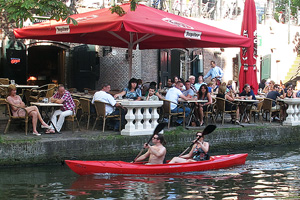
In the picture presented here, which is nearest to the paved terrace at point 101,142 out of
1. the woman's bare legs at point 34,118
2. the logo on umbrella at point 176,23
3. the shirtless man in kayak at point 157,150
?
the woman's bare legs at point 34,118

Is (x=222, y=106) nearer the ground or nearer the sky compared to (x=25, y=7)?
nearer the ground

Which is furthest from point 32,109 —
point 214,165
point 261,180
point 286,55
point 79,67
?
point 286,55

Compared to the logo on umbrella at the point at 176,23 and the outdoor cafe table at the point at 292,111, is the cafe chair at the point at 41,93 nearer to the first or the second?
the logo on umbrella at the point at 176,23

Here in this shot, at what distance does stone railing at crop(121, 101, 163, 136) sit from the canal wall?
175mm

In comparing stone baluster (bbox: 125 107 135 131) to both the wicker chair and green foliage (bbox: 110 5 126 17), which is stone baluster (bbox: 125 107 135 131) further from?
green foliage (bbox: 110 5 126 17)

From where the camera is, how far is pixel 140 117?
35.7ft

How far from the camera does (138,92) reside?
1198 centimetres

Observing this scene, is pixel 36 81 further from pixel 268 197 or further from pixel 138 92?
pixel 268 197

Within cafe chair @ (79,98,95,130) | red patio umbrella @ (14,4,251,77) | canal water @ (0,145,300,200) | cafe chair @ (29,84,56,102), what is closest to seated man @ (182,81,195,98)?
red patio umbrella @ (14,4,251,77)

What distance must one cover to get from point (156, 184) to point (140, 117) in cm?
260

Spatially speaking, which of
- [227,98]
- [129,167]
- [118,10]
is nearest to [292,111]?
[227,98]

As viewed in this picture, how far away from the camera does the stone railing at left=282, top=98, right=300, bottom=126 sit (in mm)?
13711

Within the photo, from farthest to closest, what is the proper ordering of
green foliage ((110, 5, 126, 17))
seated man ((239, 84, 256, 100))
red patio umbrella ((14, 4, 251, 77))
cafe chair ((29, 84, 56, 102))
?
seated man ((239, 84, 256, 100)) < cafe chair ((29, 84, 56, 102)) < green foliage ((110, 5, 126, 17)) < red patio umbrella ((14, 4, 251, 77))

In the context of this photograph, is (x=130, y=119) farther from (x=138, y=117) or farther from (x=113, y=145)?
(x=113, y=145)
